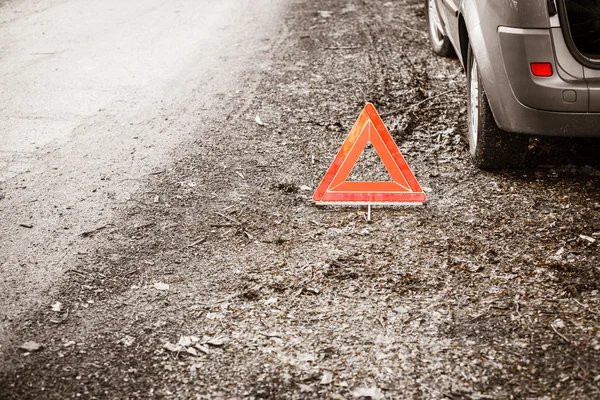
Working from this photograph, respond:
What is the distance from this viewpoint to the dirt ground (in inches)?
127

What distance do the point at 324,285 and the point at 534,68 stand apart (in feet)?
6.04

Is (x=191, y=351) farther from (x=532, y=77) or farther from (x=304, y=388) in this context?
(x=532, y=77)

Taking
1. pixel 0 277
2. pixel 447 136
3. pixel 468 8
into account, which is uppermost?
pixel 468 8

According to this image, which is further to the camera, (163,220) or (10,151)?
(10,151)

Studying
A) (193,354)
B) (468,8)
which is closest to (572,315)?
(193,354)

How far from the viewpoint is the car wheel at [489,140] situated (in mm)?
4969

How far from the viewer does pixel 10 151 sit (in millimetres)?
5789

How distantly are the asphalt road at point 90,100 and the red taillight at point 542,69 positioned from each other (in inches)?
112

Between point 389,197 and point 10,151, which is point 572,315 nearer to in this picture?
point 389,197

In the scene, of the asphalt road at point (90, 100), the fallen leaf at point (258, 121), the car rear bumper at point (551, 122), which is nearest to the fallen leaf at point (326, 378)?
the asphalt road at point (90, 100)

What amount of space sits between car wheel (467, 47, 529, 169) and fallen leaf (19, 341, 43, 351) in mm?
3244

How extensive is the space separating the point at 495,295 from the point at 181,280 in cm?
174

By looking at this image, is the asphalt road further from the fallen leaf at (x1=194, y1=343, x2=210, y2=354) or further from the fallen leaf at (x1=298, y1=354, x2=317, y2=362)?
the fallen leaf at (x1=298, y1=354, x2=317, y2=362)

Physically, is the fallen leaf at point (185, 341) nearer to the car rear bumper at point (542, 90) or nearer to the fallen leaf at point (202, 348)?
the fallen leaf at point (202, 348)
